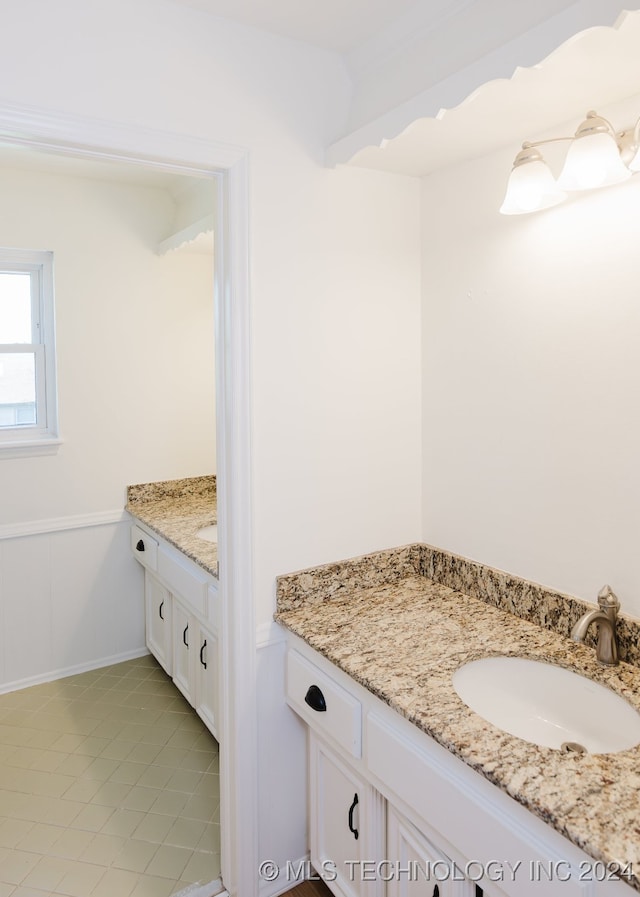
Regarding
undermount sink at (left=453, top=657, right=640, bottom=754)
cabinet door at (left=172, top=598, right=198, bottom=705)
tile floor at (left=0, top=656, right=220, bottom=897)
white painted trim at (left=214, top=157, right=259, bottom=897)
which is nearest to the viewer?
undermount sink at (left=453, top=657, right=640, bottom=754)

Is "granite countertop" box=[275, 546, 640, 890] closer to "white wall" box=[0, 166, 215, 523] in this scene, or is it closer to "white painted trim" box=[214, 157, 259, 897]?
"white painted trim" box=[214, 157, 259, 897]

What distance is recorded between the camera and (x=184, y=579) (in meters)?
2.48

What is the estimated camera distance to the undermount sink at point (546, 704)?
50.9 inches

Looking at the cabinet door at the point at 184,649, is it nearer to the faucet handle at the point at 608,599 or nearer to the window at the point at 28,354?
the window at the point at 28,354

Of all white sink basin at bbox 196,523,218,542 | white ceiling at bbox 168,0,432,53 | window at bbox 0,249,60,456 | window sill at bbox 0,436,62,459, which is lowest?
white sink basin at bbox 196,523,218,542

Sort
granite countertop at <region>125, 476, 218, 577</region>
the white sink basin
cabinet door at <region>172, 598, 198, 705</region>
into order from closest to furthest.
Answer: granite countertop at <region>125, 476, 218, 577</region>
cabinet door at <region>172, 598, 198, 705</region>
the white sink basin

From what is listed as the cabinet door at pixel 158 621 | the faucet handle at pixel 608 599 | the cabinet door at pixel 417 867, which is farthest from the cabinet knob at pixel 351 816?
the cabinet door at pixel 158 621

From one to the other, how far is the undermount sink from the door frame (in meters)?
0.63

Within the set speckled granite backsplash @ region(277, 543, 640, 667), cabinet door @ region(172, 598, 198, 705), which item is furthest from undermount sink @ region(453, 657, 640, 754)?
cabinet door @ region(172, 598, 198, 705)

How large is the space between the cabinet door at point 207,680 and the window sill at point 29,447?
1138 millimetres

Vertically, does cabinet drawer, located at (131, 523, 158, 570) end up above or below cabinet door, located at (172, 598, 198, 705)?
above

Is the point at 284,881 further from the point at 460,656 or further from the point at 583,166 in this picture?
the point at 583,166

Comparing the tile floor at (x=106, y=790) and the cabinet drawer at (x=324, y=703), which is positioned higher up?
the cabinet drawer at (x=324, y=703)

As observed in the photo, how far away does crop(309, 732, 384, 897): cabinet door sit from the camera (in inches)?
58.8
